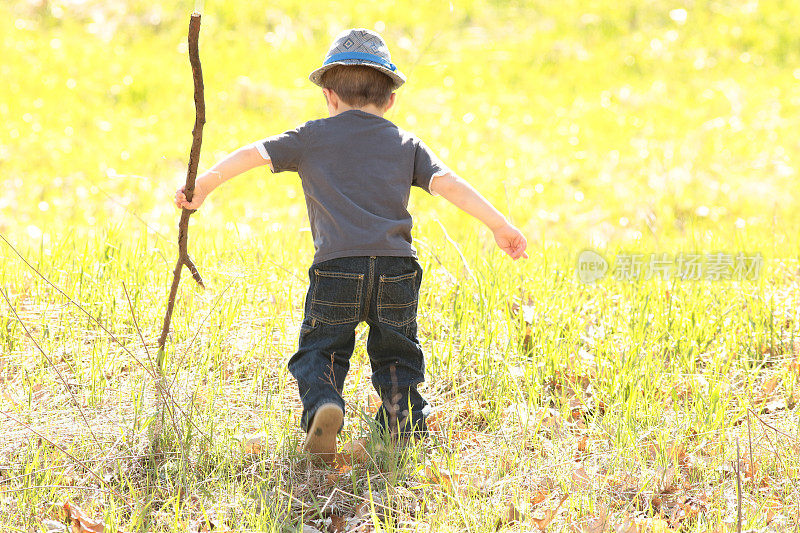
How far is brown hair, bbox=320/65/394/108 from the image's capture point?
9.21 feet

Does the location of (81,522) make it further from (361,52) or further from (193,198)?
(361,52)

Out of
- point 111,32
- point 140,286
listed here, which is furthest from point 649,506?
point 111,32

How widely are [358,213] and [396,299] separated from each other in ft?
1.09

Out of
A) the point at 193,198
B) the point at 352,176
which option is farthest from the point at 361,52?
the point at 193,198

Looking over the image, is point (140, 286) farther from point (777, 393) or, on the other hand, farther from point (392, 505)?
point (777, 393)

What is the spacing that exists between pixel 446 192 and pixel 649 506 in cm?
123

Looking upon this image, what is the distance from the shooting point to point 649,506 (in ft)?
8.39

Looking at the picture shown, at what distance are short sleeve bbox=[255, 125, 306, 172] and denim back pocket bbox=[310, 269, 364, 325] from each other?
380mm

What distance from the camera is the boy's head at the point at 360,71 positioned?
2.74 m

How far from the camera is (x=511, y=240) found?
2.85 meters

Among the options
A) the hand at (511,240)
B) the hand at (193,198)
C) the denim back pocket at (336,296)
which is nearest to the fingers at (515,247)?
the hand at (511,240)

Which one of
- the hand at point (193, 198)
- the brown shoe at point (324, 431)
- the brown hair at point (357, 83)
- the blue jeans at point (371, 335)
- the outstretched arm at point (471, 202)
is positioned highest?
the brown hair at point (357, 83)

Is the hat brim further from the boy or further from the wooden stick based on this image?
the wooden stick

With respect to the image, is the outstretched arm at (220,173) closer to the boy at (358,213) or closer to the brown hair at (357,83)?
the boy at (358,213)
